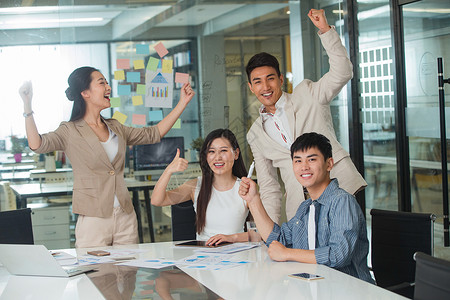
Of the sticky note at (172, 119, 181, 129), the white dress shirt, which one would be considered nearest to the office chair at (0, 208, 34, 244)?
the white dress shirt

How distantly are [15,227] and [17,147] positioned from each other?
144cm

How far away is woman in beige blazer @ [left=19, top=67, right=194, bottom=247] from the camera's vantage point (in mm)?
3207

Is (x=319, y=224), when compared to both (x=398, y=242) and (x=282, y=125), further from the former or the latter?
(x=282, y=125)

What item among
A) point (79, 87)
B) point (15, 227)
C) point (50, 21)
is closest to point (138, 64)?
point (50, 21)

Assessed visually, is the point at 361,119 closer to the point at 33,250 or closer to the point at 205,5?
the point at 205,5

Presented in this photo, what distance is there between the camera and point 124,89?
15.2 ft

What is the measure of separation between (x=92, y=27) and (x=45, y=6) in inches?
14.3

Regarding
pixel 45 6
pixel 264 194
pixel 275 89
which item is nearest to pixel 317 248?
pixel 264 194

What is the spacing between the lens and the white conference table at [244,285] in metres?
1.89

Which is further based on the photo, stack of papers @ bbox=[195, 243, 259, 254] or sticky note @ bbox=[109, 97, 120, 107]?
sticky note @ bbox=[109, 97, 120, 107]

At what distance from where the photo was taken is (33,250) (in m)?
2.16

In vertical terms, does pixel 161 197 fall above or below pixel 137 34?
below

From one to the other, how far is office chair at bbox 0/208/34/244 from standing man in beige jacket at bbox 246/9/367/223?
1.23 m

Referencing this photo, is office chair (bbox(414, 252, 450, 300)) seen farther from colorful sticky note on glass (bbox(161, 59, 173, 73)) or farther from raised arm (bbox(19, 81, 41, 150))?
colorful sticky note on glass (bbox(161, 59, 173, 73))
